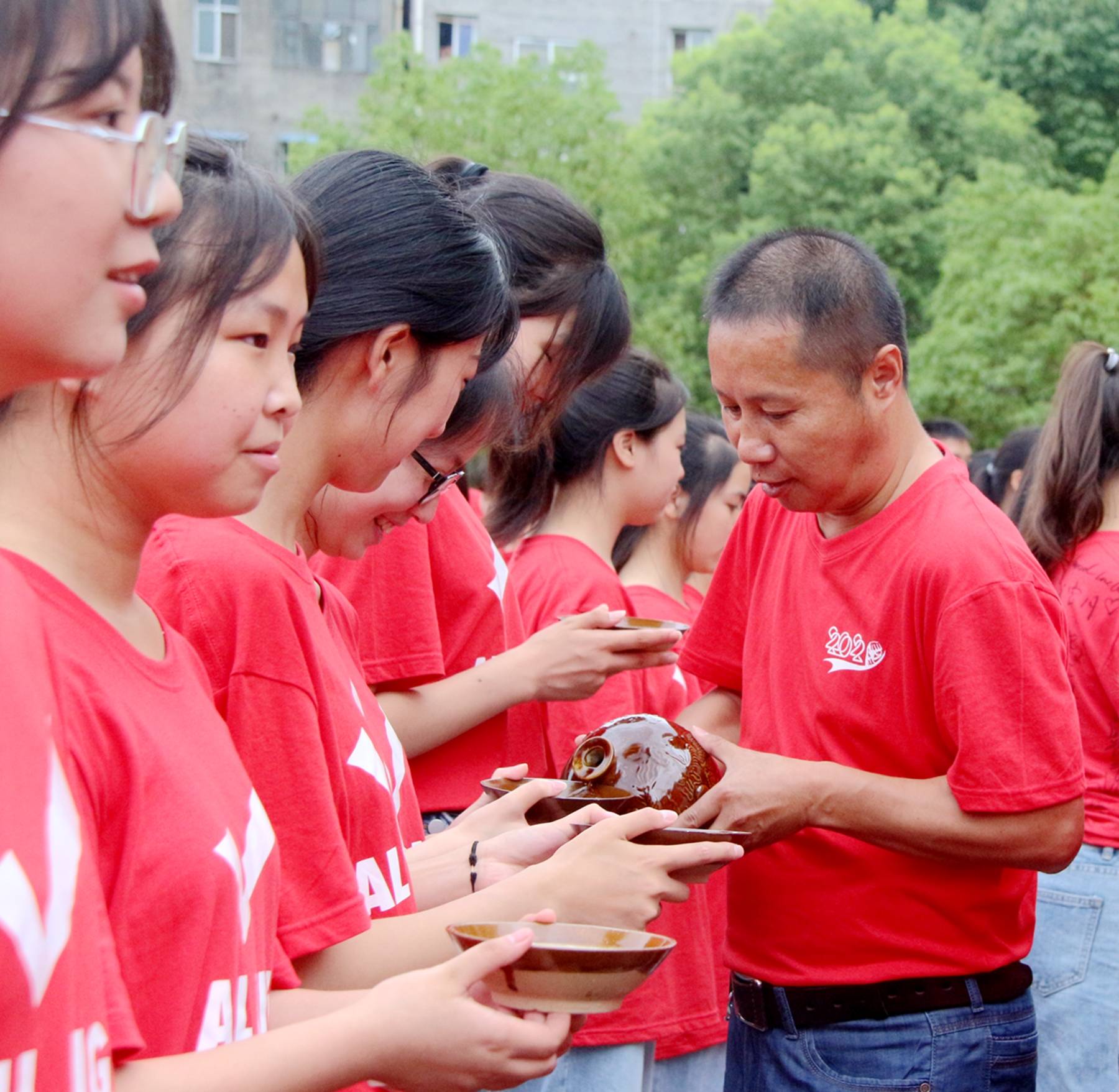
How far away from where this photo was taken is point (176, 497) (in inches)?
63.2

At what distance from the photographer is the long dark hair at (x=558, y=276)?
3477 mm

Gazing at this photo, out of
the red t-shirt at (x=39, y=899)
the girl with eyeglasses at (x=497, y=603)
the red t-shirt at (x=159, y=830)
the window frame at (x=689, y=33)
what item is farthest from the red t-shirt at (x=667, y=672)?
the window frame at (x=689, y=33)

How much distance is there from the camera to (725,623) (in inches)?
131

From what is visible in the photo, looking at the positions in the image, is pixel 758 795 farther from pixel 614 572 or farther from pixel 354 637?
pixel 614 572

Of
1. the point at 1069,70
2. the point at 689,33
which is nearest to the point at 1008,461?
the point at 1069,70

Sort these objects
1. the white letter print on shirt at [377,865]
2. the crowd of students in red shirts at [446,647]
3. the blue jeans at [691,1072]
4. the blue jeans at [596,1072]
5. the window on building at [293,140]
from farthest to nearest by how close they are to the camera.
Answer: the window on building at [293,140]
the blue jeans at [691,1072]
the blue jeans at [596,1072]
the white letter print on shirt at [377,865]
the crowd of students in red shirts at [446,647]

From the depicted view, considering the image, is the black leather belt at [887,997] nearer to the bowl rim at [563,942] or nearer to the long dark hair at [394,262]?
the bowl rim at [563,942]

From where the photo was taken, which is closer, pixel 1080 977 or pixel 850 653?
pixel 850 653

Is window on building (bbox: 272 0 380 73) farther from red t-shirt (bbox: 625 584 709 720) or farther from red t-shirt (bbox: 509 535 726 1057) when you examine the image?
red t-shirt (bbox: 509 535 726 1057)

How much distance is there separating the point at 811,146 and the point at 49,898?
2715 cm

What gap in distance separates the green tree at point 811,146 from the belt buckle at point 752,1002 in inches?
904

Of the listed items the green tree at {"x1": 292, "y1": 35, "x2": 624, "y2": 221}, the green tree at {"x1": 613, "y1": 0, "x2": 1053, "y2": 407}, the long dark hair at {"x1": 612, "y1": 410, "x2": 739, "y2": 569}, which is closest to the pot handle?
the long dark hair at {"x1": 612, "y1": 410, "x2": 739, "y2": 569}

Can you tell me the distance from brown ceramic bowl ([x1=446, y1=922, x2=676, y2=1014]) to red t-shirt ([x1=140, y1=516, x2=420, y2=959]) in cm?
27

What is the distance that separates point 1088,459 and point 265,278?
3.11 meters
